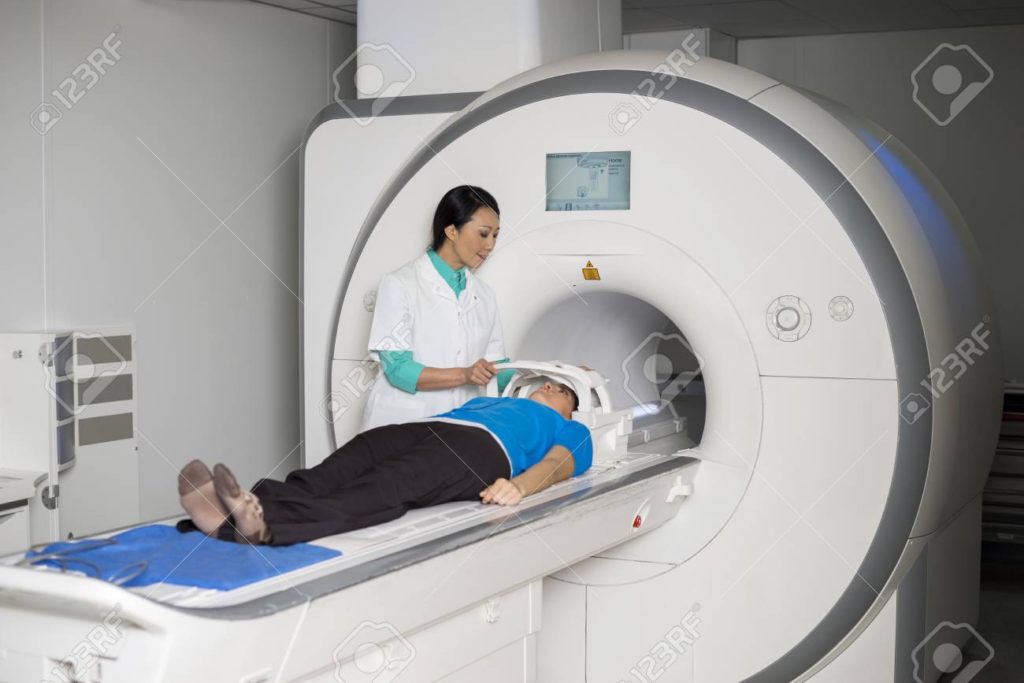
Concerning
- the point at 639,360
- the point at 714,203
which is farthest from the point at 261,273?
the point at 714,203

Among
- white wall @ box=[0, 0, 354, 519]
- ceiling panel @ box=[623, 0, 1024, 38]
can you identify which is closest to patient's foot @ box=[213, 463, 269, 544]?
white wall @ box=[0, 0, 354, 519]

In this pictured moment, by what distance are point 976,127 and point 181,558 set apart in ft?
12.2

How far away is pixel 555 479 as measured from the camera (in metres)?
2.24

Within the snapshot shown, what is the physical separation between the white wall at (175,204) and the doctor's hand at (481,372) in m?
1.18

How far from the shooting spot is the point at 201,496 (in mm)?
1651

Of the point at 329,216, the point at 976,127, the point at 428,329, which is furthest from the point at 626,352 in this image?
the point at 976,127

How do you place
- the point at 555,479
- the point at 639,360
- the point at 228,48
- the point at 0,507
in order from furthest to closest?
the point at 228,48, the point at 639,360, the point at 0,507, the point at 555,479

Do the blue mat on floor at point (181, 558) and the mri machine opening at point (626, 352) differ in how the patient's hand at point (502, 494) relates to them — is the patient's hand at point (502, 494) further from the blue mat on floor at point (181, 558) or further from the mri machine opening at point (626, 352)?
the mri machine opening at point (626, 352)

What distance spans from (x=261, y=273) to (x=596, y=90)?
167 cm

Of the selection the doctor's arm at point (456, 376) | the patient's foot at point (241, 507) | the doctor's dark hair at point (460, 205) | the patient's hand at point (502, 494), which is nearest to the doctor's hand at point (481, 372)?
the doctor's arm at point (456, 376)

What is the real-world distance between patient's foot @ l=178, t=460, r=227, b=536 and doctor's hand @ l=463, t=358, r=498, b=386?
91 centimetres

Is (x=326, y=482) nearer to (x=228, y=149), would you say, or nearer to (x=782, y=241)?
(x=782, y=241)

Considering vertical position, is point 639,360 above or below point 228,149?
below

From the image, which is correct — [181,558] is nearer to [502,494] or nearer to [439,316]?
[502,494]
